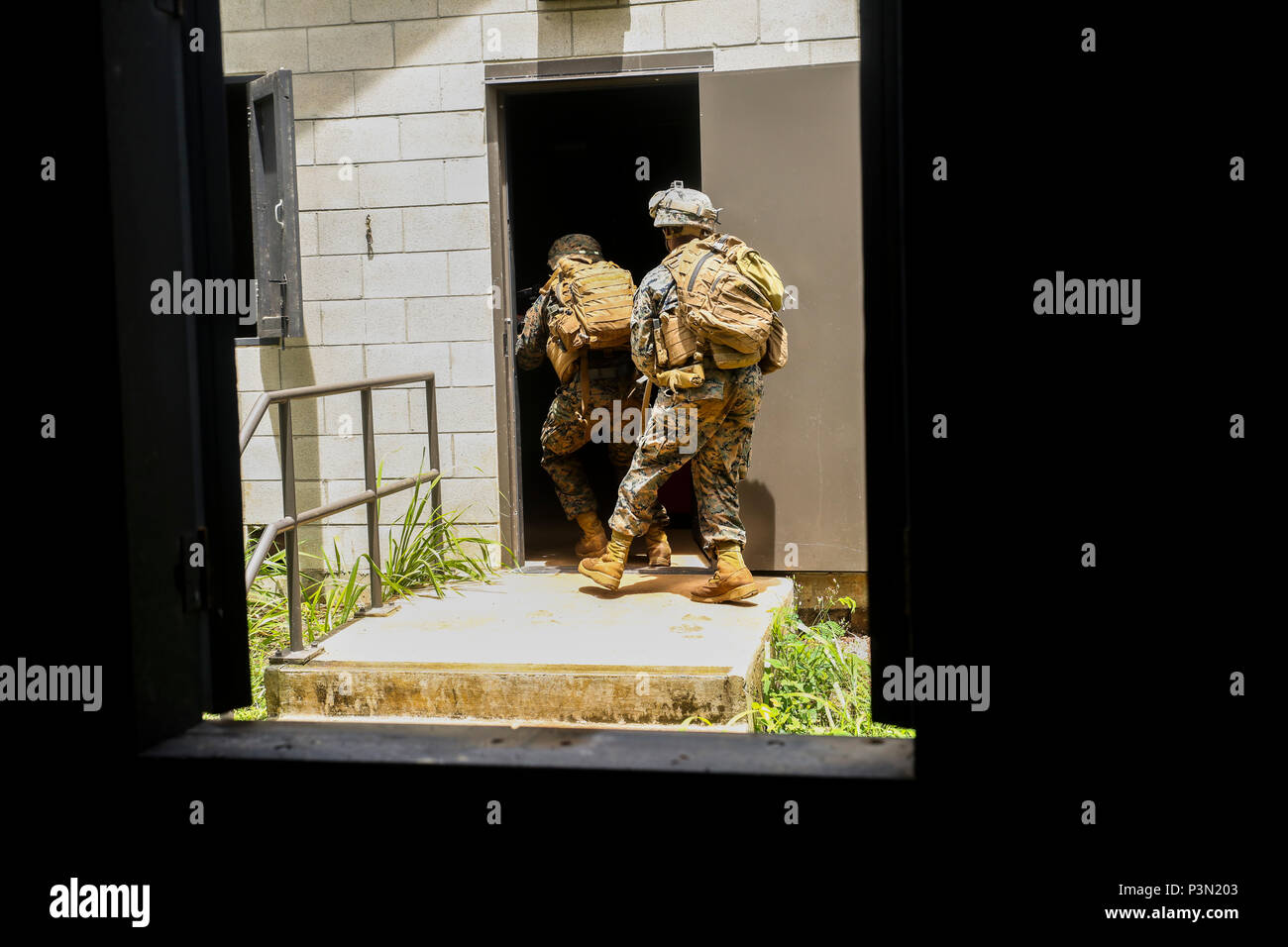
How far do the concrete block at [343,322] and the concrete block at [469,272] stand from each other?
1.88 ft

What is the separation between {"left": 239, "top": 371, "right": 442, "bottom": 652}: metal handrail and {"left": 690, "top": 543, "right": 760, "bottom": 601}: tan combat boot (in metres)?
1.68

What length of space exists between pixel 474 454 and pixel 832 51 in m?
3.03

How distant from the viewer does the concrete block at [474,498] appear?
6.92 metres

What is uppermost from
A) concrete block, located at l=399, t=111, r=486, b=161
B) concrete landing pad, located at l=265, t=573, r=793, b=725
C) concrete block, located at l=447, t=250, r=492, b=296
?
concrete block, located at l=399, t=111, r=486, b=161

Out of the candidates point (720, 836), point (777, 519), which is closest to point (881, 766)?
point (720, 836)

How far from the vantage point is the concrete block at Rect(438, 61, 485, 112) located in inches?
263

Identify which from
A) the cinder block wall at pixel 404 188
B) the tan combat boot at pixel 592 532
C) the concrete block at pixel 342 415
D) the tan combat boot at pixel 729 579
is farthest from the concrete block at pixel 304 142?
the tan combat boot at pixel 729 579

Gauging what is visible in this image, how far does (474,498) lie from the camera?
6.95 m

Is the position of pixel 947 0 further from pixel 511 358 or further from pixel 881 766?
pixel 511 358

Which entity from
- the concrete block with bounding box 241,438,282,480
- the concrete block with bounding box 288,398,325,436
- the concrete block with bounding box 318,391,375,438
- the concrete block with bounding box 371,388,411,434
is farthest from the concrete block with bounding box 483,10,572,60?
the concrete block with bounding box 241,438,282,480

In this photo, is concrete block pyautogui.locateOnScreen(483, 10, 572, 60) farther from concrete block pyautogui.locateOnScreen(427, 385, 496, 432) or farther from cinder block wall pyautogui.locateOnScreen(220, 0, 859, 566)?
concrete block pyautogui.locateOnScreen(427, 385, 496, 432)

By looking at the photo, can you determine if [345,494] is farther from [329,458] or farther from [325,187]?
[325,187]

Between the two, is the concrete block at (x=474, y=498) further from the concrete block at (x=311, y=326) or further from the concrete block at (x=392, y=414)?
the concrete block at (x=311, y=326)

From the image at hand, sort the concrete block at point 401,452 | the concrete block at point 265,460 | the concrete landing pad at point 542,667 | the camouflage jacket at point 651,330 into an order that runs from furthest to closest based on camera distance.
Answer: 1. the concrete block at point 265,460
2. the concrete block at point 401,452
3. the camouflage jacket at point 651,330
4. the concrete landing pad at point 542,667
